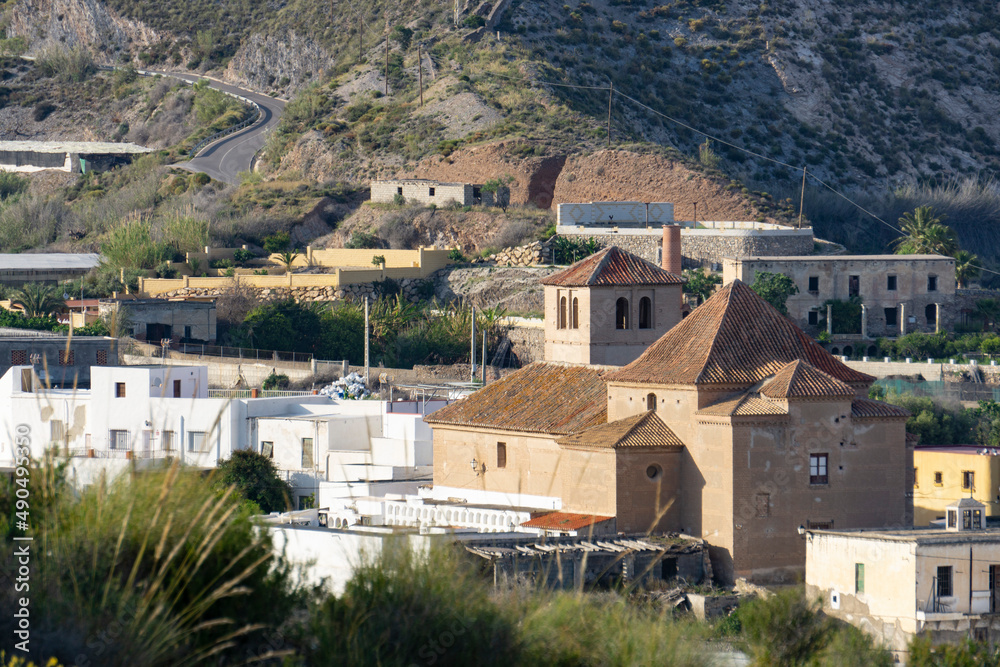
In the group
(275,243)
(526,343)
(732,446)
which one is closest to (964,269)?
(526,343)

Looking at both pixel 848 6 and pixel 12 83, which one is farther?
pixel 12 83

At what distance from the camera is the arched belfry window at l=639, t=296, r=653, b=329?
138ft

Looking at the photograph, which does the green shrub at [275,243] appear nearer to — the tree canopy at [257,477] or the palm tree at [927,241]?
the palm tree at [927,241]

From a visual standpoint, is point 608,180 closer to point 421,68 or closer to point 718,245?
point 718,245

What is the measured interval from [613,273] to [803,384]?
7681 millimetres

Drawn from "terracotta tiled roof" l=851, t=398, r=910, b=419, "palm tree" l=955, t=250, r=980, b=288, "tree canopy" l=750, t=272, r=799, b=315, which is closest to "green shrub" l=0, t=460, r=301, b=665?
"terracotta tiled roof" l=851, t=398, r=910, b=419

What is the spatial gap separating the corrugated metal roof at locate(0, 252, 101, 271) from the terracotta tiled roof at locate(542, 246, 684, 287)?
42974mm

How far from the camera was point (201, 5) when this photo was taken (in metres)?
124

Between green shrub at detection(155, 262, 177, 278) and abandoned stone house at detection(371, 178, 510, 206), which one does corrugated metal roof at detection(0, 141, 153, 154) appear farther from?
green shrub at detection(155, 262, 177, 278)

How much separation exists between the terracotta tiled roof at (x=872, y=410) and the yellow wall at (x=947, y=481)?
6.17m

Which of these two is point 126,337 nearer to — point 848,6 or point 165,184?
point 165,184

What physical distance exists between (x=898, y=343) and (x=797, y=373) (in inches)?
1218

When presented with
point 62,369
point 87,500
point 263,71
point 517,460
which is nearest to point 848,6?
point 263,71

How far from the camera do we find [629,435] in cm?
3619
